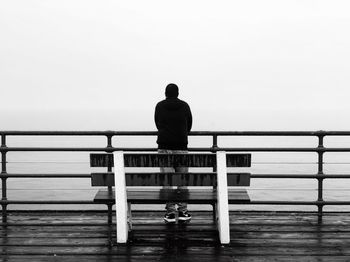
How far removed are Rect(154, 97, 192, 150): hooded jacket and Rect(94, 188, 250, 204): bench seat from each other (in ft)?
2.14

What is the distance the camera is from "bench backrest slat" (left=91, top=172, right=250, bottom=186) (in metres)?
5.90

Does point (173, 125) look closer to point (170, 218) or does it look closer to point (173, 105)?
point (173, 105)

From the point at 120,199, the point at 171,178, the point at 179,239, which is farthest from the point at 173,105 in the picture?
the point at 179,239

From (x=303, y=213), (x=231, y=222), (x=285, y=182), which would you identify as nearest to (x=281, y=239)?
(x=231, y=222)

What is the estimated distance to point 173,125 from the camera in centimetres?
685

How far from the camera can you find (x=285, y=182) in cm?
5875

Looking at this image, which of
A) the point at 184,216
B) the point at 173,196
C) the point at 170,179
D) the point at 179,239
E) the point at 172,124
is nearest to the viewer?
the point at 170,179

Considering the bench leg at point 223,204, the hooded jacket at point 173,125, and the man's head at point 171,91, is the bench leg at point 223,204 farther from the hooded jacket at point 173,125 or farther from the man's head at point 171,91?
the man's head at point 171,91

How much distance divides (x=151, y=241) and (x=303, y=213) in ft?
8.06

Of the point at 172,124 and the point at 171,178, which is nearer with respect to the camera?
the point at 171,178

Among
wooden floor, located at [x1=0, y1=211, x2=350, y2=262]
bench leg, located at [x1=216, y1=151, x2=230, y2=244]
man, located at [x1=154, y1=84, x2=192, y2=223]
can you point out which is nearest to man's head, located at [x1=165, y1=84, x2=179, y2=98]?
man, located at [x1=154, y1=84, x2=192, y2=223]

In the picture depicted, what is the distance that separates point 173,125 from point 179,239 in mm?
1318

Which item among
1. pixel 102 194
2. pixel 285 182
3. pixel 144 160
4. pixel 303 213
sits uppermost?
pixel 144 160

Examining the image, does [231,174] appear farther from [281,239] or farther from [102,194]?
[102,194]
